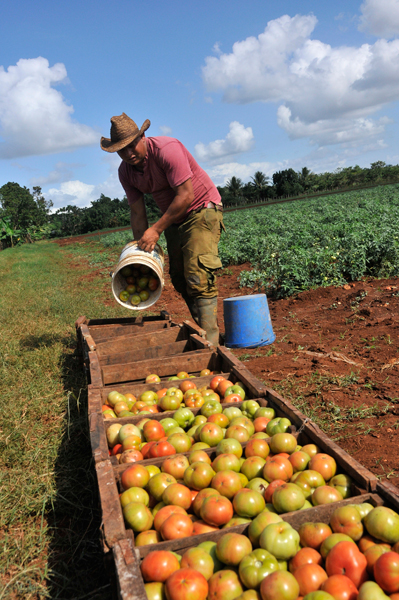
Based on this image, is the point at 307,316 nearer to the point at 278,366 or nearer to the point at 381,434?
the point at 278,366

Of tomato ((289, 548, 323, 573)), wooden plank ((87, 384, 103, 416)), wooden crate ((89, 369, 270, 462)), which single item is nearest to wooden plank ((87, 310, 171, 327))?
wooden crate ((89, 369, 270, 462))

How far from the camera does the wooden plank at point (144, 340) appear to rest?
4.30 meters

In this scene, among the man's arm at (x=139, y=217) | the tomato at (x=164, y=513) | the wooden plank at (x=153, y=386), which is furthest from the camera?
the man's arm at (x=139, y=217)

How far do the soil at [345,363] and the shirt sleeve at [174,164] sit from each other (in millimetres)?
2169

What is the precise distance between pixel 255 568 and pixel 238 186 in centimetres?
10573

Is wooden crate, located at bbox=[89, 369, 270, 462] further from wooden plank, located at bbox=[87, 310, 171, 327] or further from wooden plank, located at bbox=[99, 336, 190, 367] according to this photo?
wooden plank, located at bbox=[87, 310, 171, 327]

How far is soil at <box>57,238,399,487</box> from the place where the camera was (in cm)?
309

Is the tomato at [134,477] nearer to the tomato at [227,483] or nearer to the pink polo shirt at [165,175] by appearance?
the tomato at [227,483]

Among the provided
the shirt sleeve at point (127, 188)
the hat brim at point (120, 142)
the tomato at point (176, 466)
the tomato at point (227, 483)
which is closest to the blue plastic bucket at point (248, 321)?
the shirt sleeve at point (127, 188)

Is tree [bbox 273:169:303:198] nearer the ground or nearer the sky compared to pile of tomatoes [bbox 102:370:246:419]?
nearer the sky

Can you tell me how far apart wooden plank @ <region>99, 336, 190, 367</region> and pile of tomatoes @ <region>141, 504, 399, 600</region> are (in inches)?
97.4

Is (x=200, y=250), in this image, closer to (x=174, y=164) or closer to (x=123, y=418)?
(x=174, y=164)

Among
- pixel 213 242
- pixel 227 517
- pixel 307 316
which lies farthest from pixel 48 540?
pixel 307 316

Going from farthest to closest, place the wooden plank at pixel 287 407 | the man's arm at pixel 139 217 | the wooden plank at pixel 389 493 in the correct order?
the man's arm at pixel 139 217
the wooden plank at pixel 287 407
the wooden plank at pixel 389 493
